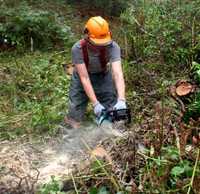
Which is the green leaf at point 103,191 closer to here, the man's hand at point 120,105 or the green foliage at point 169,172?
the green foliage at point 169,172

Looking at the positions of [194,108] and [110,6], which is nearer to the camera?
[194,108]

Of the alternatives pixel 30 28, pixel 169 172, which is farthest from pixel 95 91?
pixel 30 28

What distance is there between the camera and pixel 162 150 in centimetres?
498

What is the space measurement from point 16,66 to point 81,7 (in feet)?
9.15

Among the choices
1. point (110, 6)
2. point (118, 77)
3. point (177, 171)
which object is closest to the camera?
point (177, 171)

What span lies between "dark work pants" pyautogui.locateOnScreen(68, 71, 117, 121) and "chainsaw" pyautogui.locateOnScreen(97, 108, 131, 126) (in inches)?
30.7

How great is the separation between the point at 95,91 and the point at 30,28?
8.67ft

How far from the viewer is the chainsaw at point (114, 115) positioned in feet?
18.2

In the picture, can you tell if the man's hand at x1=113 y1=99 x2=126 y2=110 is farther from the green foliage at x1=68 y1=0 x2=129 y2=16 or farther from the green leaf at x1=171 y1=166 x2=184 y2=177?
the green foliage at x1=68 y1=0 x2=129 y2=16

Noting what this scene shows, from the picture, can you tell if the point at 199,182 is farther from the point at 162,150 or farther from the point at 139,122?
the point at 139,122

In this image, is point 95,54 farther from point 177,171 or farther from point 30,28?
point 30,28

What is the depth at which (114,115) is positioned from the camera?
5.55m

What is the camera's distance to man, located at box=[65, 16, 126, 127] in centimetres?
592

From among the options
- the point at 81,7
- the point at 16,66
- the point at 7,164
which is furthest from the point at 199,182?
the point at 81,7
